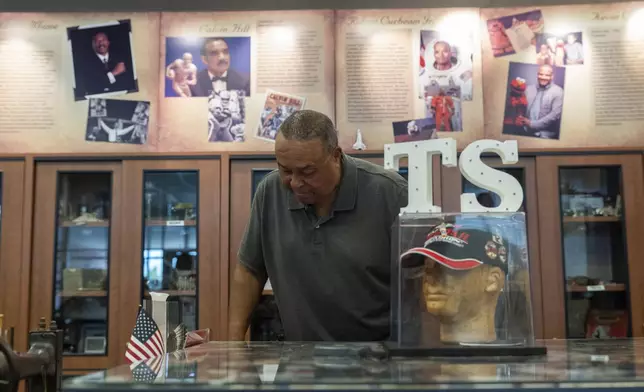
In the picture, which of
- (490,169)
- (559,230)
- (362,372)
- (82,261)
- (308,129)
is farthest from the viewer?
(82,261)

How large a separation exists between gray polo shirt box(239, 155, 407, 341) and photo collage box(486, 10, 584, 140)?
206cm

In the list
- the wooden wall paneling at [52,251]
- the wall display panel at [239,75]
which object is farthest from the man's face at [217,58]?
the wooden wall paneling at [52,251]

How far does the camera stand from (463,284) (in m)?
1.27

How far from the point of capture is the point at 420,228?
135 centimetres

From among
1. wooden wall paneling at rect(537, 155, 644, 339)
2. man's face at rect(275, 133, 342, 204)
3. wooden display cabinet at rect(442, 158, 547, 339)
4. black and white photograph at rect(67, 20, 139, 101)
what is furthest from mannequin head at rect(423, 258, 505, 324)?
black and white photograph at rect(67, 20, 139, 101)

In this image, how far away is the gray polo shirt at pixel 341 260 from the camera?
1.88 m

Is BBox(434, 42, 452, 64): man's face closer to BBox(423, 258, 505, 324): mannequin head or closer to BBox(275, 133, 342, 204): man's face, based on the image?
BBox(275, 133, 342, 204): man's face

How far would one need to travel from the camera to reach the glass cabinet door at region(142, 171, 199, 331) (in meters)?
3.54

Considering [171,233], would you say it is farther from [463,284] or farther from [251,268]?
[463,284]

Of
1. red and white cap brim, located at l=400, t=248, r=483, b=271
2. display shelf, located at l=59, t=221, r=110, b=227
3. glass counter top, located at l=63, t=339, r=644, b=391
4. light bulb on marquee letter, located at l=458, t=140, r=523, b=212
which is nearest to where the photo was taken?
glass counter top, located at l=63, t=339, r=644, b=391

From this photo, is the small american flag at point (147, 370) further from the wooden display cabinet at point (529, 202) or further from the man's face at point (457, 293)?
the wooden display cabinet at point (529, 202)

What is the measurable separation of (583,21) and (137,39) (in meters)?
2.69

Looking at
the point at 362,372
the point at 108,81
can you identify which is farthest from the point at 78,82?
the point at 362,372

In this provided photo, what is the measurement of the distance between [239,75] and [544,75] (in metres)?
1.82
